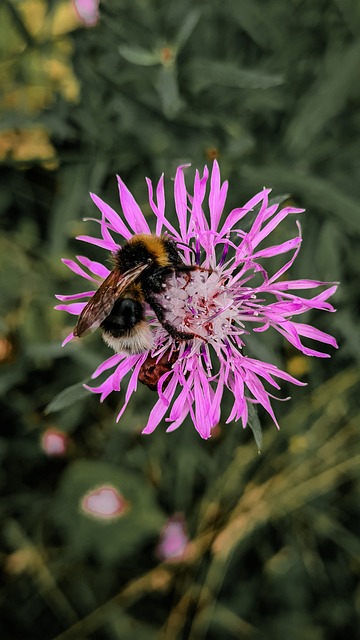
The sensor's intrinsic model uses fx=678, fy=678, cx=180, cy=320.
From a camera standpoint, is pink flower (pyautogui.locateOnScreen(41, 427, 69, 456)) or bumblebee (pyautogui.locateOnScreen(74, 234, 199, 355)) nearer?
bumblebee (pyautogui.locateOnScreen(74, 234, 199, 355))

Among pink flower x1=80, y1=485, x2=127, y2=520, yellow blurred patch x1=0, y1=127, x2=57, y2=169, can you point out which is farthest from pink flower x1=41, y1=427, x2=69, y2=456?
yellow blurred patch x1=0, y1=127, x2=57, y2=169

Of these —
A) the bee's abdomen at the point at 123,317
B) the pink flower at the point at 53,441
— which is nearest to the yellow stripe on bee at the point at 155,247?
the bee's abdomen at the point at 123,317

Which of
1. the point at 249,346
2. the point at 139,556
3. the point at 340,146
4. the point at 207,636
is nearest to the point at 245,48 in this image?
the point at 340,146

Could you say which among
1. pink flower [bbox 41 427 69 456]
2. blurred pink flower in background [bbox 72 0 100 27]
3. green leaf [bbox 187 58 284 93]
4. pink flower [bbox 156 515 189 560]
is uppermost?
blurred pink flower in background [bbox 72 0 100 27]

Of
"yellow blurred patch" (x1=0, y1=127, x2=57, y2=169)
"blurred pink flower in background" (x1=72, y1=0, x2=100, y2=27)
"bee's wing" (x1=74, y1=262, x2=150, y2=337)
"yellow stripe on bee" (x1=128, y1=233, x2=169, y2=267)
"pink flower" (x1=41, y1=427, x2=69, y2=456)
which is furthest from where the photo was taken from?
"yellow blurred patch" (x1=0, y1=127, x2=57, y2=169)

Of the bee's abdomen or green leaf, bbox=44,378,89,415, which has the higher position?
the bee's abdomen

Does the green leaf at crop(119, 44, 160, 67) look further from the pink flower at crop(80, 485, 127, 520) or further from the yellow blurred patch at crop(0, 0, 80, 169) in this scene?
the pink flower at crop(80, 485, 127, 520)

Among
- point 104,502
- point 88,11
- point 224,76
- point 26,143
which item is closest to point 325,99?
point 224,76

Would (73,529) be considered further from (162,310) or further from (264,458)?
(162,310)
